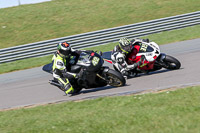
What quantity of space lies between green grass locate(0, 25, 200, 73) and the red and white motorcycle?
5933 millimetres

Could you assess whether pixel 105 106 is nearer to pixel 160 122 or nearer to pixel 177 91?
pixel 177 91

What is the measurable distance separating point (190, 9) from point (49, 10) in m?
10.8

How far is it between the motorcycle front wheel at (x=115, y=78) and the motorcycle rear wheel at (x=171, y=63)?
67.3 inches

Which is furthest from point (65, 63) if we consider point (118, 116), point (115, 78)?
point (118, 116)

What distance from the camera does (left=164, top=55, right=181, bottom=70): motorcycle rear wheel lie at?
10.6 m

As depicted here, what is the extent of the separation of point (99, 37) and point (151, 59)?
7992mm

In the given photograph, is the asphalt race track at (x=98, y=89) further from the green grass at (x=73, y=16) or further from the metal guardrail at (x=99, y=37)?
the green grass at (x=73, y=16)

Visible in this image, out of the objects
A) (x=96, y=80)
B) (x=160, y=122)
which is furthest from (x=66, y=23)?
(x=160, y=122)

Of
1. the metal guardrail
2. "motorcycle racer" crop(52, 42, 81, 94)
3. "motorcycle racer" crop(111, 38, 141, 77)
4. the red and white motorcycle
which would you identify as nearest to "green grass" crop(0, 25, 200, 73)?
the metal guardrail

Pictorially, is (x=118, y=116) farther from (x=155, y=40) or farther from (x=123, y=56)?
(x=155, y=40)

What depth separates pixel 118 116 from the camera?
6938mm

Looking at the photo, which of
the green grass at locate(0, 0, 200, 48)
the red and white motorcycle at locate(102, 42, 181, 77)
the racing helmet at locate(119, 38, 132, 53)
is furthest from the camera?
the green grass at locate(0, 0, 200, 48)

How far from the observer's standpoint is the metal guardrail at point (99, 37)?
17953mm

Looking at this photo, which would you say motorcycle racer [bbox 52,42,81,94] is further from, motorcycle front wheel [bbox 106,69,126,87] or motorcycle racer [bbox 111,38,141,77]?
motorcycle racer [bbox 111,38,141,77]
